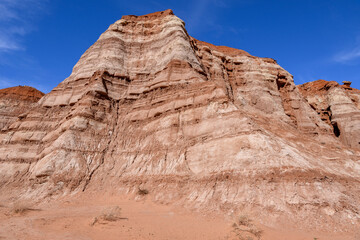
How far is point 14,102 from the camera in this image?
119 feet

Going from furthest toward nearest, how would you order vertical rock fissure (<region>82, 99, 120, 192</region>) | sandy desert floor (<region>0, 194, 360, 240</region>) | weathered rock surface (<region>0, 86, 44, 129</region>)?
weathered rock surface (<region>0, 86, 44, 129</region>)
vertical rock fissure (<region>82, 99, 120, 192</region>)
sandy desert floor (<region>0, 194, 360, 240</region>)

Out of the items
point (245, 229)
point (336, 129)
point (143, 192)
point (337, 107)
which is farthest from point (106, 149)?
point (337, 107)

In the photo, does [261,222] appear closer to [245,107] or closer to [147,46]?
[245,107]

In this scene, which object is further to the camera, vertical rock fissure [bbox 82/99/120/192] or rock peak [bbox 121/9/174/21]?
rock peak [bbox 121/9/174/21]

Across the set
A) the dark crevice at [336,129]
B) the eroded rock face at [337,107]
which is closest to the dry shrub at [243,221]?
the eroded rock face at [337,107]

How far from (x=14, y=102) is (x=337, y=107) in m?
56.1

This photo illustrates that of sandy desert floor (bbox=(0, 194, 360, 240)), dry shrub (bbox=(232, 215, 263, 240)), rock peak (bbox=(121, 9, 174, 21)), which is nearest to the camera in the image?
dry shrub (bbox=(232, 215, 263, 240))

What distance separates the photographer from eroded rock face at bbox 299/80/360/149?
3689 centimetres

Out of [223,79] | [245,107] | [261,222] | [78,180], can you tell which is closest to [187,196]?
[261,222]

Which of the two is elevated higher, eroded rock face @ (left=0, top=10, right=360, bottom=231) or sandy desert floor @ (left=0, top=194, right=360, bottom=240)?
eroded rock face @ (left=0, top=10, right=360, bottom=231)

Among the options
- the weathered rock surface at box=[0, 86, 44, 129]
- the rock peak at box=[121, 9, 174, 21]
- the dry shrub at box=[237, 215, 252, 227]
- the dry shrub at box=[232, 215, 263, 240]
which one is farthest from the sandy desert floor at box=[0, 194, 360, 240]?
the rock peak at box=[121, 9, 174, 21]

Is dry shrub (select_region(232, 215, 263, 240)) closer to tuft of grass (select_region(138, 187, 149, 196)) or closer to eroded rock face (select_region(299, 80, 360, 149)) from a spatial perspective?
tuft of grass (select_region(138, 187, 149, 196))

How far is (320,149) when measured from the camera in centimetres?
1792

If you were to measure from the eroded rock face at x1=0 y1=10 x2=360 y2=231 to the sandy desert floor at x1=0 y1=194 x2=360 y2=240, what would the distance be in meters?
1.06
